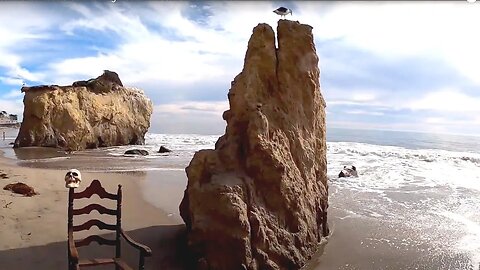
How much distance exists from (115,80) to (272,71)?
2559 cm

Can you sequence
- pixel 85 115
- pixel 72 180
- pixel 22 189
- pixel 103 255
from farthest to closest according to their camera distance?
pixel 85 115 < pixel 22 189 < pixel 103 255 < pixel 72 180

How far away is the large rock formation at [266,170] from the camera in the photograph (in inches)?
→ 216

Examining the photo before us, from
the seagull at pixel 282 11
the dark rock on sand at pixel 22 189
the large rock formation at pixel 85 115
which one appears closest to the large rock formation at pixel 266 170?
the seagull at pixel 282 11

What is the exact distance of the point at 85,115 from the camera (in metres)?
25.4

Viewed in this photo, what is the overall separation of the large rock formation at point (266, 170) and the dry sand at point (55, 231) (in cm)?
60

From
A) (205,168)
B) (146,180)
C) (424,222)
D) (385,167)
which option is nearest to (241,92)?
(205,168)

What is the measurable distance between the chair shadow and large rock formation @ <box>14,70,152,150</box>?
18643 millimetres

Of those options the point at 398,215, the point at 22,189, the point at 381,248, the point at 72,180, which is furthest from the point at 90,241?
the point at 398,215

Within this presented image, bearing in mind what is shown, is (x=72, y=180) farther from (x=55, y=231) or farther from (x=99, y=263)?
(x=55, y=231)

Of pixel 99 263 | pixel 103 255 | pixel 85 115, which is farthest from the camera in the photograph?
Answer: pixel 85 115

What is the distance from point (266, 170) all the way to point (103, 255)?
2784 millimetres

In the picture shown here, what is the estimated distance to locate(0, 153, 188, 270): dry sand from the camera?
19.1ft

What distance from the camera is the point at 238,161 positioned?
628 cm

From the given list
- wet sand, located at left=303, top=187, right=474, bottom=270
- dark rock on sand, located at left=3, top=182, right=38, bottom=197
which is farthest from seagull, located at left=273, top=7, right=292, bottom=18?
dark rock on sand, located at left=3, top=182, right=38, bottom=197
